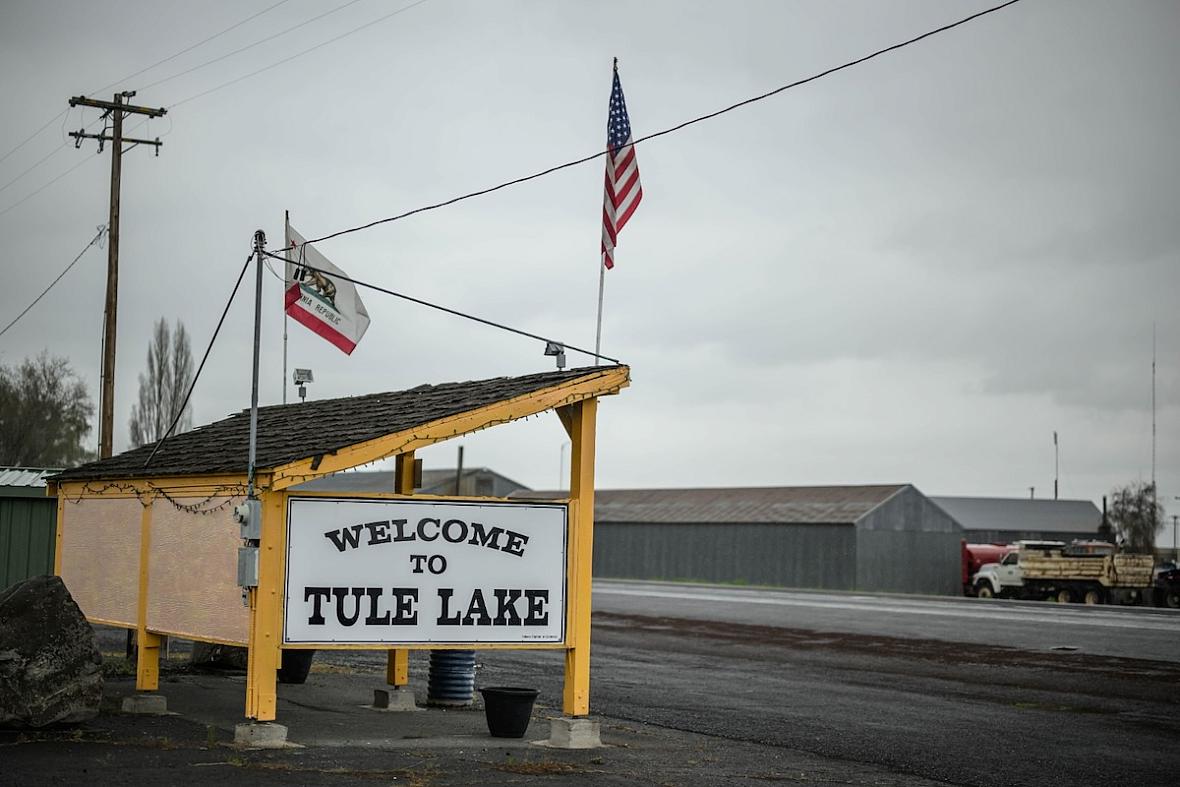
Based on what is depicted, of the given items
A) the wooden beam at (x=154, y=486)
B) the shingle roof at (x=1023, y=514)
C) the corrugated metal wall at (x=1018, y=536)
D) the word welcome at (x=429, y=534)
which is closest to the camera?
the word welcome at (x=429, y=534)

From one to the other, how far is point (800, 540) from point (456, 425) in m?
51.6

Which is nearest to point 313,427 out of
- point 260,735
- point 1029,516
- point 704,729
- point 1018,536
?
point 260,735

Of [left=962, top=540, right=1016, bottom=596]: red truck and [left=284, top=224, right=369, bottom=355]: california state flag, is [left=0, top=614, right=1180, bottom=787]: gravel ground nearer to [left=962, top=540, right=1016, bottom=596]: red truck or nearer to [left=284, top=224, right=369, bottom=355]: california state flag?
[left=284, top=224, right=369, bottom=355]: california state flag

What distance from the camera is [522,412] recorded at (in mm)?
12422

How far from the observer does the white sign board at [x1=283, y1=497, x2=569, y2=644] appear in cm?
1188

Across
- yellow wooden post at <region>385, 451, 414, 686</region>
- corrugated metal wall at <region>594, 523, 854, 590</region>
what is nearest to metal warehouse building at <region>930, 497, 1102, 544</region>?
corrugated metal wall at <region>594, 523, 854, 590</region>

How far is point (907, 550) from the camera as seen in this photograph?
61.7 m

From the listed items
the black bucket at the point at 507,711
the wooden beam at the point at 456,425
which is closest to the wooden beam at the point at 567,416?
the wooden beam at the point at 456,425

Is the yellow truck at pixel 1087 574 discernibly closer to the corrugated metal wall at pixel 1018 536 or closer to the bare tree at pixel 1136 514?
the corrugated metal wall at pixel 1018 536

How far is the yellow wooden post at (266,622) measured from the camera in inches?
453

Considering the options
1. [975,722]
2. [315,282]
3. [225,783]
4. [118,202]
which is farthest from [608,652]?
[225,783]

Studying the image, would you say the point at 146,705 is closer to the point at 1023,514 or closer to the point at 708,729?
the point at 708,729

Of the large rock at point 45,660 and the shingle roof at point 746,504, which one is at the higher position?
the shingle roof at point 746,504

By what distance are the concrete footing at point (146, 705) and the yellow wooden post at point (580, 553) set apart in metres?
4.50
